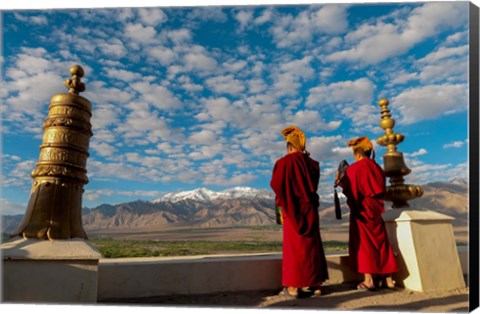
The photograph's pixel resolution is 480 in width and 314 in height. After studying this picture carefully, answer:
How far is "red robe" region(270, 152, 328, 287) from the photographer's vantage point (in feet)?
13.0

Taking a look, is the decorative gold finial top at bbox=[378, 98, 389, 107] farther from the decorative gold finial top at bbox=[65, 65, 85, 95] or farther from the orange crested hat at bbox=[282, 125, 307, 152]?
the decorative gold finial top at bbox=[65, 65, 85, 95]

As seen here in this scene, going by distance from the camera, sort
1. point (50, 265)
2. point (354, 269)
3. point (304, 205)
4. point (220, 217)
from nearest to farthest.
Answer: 1. point (50, 265)
2. point (304, 205)
3. point (354, 269)
4. point (220, 217)

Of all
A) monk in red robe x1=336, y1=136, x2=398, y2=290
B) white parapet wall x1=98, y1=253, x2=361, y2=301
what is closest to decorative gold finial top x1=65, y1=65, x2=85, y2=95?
white parapet wall x1=98, y1=253, x2=361, y2=301

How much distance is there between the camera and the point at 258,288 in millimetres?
4367

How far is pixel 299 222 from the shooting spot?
4012 millimetres

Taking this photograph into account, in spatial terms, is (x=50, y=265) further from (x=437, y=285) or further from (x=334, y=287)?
(x=437, y=285)

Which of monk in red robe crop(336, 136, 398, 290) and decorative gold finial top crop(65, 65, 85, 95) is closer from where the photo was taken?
decorative gold finial top crop(65, 65, 85, 95)

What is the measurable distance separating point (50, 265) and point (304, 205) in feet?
8.03

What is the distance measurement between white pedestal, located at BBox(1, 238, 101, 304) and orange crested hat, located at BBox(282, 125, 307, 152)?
7.62 ft

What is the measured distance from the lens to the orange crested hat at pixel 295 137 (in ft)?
14.2

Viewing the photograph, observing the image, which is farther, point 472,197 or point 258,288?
point 258,288

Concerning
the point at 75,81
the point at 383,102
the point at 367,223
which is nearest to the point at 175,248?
the point at 383,102

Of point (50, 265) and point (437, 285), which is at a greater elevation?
point (50, 265)

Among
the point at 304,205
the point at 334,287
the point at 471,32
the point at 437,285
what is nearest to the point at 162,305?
the point at 304,205
